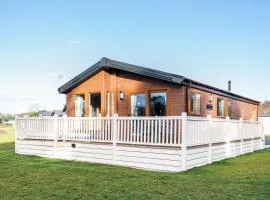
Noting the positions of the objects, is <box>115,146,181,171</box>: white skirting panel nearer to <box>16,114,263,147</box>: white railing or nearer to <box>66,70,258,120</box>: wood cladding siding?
<box>16,114,263,147</box>: white railing

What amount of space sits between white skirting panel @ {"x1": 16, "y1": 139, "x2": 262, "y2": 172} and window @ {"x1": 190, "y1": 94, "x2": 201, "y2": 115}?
7.68 feet

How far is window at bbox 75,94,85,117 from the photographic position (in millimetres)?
18000

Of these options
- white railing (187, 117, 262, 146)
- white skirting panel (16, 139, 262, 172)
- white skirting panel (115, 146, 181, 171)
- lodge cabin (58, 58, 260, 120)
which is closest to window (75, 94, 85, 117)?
lodge cabin (58, 58, 260, 120)

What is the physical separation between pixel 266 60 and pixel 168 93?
23.0 m

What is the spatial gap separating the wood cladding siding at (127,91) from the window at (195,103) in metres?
0.25

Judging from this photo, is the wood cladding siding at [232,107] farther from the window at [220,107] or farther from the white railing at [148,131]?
the white railing at [148,131]

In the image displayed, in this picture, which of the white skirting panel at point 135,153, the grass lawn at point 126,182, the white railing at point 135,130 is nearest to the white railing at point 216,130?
the white railing at point 135,130

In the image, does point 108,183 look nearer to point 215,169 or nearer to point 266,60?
point 215,169

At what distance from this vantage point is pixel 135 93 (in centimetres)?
1602

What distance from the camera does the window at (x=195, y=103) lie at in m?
15.6

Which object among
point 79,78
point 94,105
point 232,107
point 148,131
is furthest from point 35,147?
point 232,107

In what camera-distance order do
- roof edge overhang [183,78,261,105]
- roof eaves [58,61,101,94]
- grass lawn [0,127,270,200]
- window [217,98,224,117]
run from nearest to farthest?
grass lawn [0,127,270,200]
roof edge overhang [183,78,261,105]
roof eaves [58,61,101,94]
window [217,98,224,117]

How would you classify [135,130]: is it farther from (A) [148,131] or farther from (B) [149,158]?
(B) [149,158]

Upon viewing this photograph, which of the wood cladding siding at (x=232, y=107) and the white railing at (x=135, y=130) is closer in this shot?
the white railing at (x=135, y=130)
